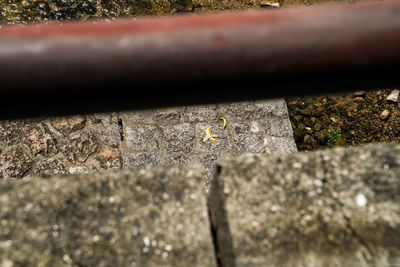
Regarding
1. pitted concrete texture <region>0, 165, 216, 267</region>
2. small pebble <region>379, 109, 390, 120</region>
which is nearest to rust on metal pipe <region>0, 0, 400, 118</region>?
pitted concrete texture <region>0, 165, 216, 267</region>

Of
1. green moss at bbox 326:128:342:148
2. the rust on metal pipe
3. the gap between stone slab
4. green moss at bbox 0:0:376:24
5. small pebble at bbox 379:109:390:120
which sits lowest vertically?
the gap between stone slab

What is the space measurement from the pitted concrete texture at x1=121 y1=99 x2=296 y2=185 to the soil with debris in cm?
42

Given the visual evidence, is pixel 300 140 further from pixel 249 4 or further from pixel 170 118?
pixel 249 4

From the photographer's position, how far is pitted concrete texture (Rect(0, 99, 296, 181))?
3.83 meters

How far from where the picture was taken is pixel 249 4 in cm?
523

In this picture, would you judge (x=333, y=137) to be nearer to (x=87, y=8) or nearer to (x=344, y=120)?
(x=344, y=120)

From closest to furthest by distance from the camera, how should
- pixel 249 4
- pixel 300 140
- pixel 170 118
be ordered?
pixel 170 118 → pixel 300 140 → pixel 249 4

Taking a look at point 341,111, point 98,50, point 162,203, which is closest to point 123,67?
point 98,50

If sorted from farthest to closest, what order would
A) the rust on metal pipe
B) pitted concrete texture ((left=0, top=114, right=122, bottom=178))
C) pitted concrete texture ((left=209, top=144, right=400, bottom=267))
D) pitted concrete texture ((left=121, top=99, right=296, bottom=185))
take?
1. pitted concrete texture ((left=121, top=99, right=296, bottom=185))
2. pitted concrete texture ((left=0, top=114, right=122, bottom=178))
3. pitted concrete texture ((left=209, top=144, right=400, bottom=267))
4. the rust on metal pipe

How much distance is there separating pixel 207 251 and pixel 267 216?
167 mm

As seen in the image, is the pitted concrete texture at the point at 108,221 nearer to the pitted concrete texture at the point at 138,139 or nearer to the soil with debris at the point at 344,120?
the pitted concrete texture at the point at 138,139

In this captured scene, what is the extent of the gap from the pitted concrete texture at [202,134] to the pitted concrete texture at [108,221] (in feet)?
10.2

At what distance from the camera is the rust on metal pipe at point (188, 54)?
1.70 feet

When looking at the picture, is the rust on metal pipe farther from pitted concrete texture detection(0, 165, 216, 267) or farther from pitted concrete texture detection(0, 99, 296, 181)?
pitted concrete texture detection(0, 99, 296, 181)
